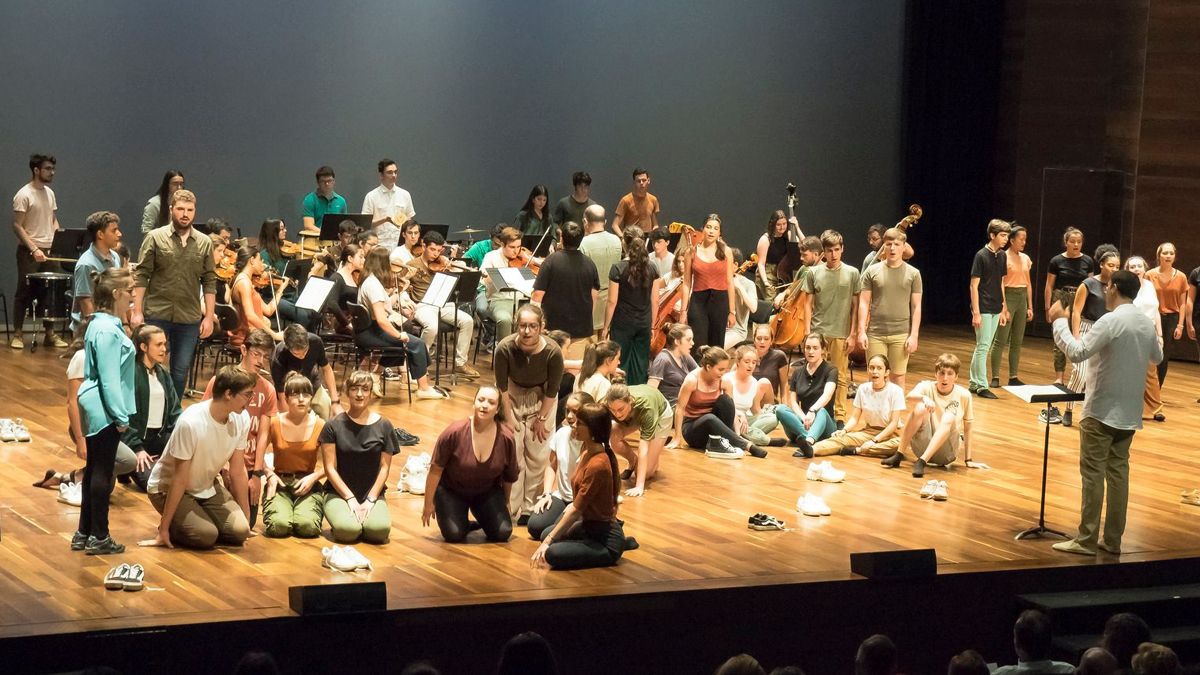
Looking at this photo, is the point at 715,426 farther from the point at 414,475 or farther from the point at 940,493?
the point at 414,475

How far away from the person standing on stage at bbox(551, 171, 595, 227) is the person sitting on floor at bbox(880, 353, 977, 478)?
574 cm

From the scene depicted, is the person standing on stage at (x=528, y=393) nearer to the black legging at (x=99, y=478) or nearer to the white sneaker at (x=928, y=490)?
the black legging at (x=99, y=478)

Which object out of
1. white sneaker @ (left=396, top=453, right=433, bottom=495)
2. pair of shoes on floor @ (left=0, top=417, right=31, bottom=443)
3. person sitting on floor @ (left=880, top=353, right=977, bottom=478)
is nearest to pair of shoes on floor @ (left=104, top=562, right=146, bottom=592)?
white sneaker @ (left=396, top=453, right=433, bottom=495)

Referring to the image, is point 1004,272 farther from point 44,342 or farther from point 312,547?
point 44,342

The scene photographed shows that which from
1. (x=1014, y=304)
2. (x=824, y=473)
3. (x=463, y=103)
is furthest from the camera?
(x=463, y=103)

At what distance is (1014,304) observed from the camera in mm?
11898

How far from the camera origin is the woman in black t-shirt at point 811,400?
970cm

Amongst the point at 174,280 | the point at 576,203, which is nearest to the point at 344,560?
the point at 174,280

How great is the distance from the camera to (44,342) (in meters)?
12.2

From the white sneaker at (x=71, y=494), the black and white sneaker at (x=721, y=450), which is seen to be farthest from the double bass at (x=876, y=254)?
the white sneaker at (x=71, y=494)

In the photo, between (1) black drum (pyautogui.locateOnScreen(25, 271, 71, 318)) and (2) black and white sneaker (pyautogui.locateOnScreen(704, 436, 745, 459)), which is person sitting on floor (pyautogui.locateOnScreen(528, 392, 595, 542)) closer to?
(2) black and white sneaker (pyautogui.locateOnScreen(704, 436, 745, 459))

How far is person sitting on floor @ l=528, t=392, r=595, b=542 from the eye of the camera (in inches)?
290

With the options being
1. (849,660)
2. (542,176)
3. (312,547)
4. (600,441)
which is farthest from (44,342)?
(849,660)

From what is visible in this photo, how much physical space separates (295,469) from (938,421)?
3899mm
